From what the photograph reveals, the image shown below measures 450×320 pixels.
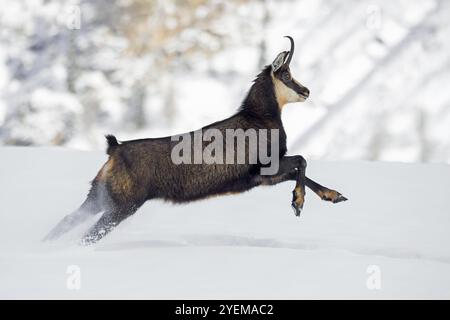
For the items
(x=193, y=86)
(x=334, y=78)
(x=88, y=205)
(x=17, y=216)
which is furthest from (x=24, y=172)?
(x=334, y=78)

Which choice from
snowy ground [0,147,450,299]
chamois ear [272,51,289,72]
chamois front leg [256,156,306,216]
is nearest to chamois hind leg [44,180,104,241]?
snowy ground [0,147,450,299]

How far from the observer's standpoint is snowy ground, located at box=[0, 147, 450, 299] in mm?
5414

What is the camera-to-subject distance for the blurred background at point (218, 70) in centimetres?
2003

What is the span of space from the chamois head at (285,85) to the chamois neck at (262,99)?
0.18 ft

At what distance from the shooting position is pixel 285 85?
22.9 ft

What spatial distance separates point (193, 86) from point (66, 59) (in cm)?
455

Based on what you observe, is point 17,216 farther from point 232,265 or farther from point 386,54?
point 386,54

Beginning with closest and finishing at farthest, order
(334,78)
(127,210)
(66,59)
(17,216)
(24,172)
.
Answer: (127,210) → (17,216) → (24,172) → (66,59) → (334,78)

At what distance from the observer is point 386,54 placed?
24578 millimetres

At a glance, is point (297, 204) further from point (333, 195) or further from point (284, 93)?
point (284, 93)

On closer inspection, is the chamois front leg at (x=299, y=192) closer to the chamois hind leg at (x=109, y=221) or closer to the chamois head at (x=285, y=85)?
the chamois head at (x=285, y=85)

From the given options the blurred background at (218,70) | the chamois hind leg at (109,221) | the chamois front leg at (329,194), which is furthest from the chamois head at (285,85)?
the blurred background at (218,70)

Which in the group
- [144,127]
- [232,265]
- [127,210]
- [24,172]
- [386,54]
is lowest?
[232,265]

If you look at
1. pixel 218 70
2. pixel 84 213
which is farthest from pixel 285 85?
pixel 218 70
